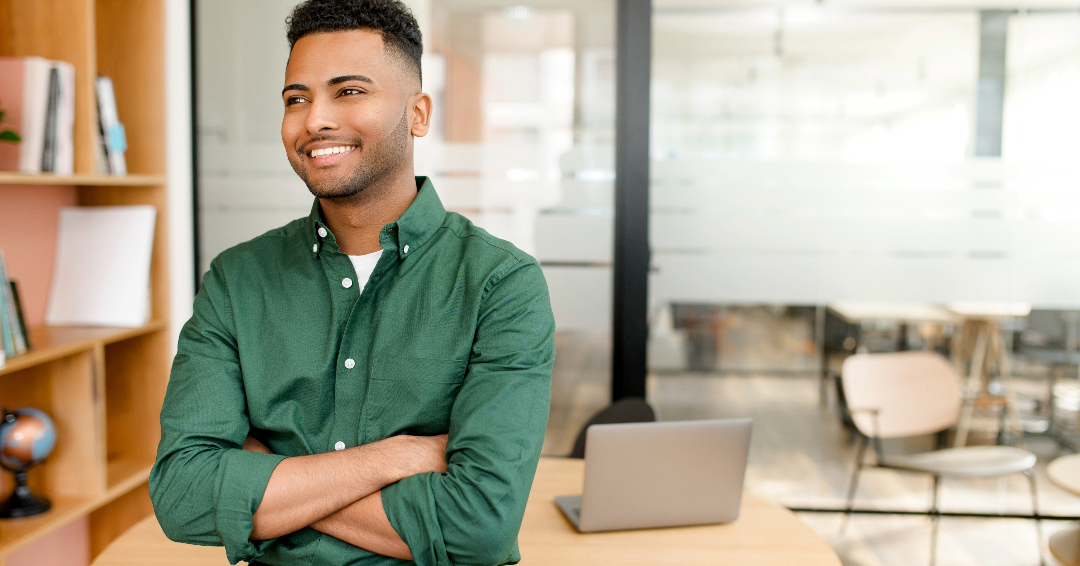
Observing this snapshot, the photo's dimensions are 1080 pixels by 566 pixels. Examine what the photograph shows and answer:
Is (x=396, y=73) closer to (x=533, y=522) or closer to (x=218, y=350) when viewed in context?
(x=218, y=350)

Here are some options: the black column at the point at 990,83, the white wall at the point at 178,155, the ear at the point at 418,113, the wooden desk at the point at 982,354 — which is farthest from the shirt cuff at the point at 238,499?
the black column at the point at 990,83

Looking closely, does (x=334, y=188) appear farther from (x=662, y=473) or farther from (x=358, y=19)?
(x=662, y=473)

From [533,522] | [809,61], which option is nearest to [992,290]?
[809,61]

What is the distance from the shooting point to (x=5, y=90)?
231 centimetres

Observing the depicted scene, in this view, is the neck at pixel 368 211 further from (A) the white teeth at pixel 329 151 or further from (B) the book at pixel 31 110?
(B) the book at pixel 31 110

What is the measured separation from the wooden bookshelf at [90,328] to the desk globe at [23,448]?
0.04 m

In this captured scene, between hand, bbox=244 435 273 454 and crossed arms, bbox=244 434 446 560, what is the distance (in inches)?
4.9

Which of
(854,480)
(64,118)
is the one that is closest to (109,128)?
(64,118)

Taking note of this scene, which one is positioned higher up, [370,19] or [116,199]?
[370,19]

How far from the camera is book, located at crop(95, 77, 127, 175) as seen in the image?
260cm

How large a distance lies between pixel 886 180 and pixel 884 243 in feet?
0.84

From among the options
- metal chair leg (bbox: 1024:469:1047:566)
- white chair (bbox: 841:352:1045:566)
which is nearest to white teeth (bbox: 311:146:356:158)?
white chair (bbox: 841:352:1045:566)

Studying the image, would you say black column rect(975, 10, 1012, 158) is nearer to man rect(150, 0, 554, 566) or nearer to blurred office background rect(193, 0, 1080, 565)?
blurred office background rect(193, 0, 1080, 565)

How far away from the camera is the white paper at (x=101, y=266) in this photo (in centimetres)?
270
